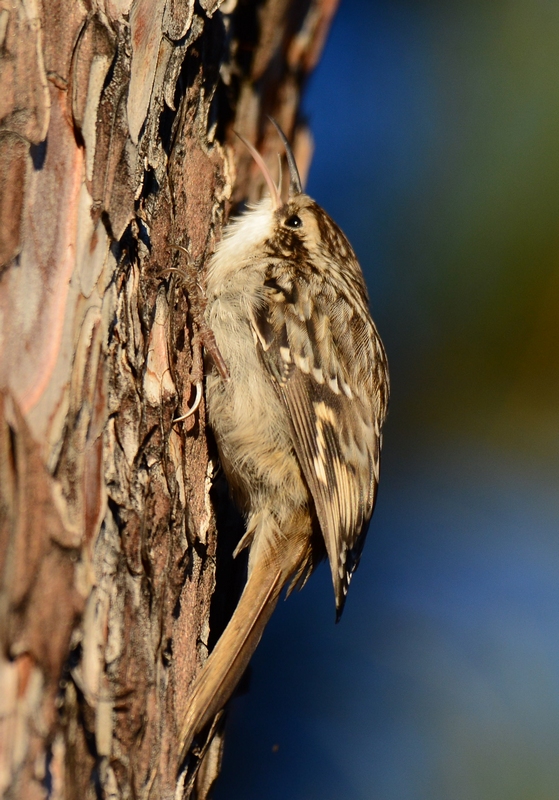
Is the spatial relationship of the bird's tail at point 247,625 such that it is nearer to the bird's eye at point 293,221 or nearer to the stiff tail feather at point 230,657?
the stiff tail feather at point 230,657

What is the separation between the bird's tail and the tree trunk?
31 millimetres

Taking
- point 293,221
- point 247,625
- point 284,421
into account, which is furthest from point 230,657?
point 293,221

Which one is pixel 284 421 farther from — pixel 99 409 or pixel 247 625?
pixel 99 409

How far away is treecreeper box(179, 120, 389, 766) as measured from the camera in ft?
5.28

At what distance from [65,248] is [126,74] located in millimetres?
330

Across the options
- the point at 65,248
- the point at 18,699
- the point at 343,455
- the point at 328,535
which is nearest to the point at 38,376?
the point at 65,248

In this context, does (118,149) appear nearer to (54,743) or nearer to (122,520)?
(122,520)

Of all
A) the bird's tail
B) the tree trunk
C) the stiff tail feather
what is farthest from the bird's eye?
the stiff tail feather

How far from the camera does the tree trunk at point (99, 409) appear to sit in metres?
0.97

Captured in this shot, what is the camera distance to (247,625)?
1.47m

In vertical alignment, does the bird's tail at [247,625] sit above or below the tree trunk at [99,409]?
below

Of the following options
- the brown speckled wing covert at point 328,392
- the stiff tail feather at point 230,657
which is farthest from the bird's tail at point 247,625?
the brown speckled wing covert at point 328,392

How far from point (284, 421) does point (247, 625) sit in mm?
401

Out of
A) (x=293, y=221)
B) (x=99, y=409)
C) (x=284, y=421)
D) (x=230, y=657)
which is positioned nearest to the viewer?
(x=99, y=409)
